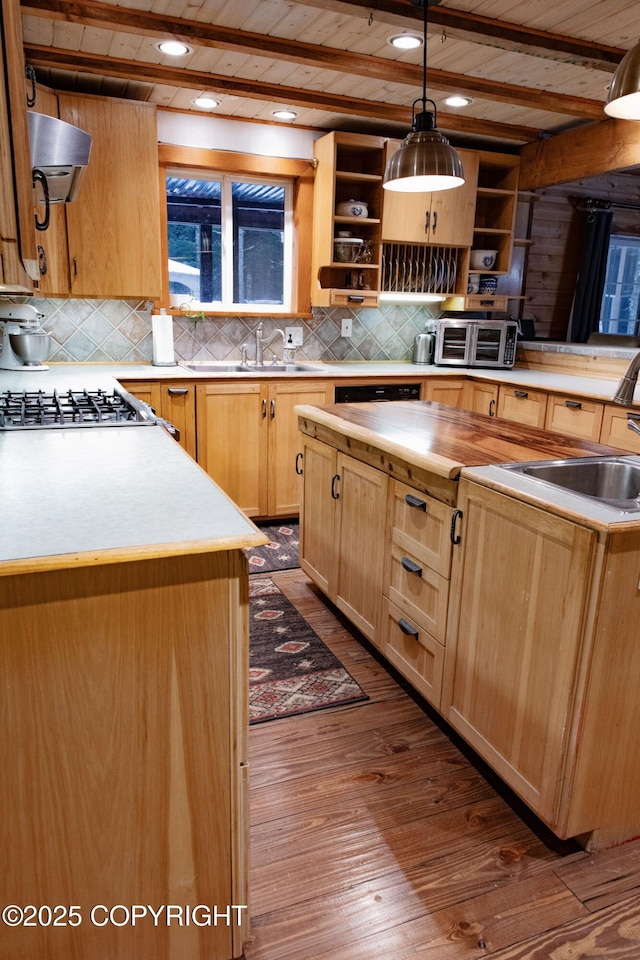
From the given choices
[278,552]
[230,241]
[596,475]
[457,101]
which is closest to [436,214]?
[457,101]

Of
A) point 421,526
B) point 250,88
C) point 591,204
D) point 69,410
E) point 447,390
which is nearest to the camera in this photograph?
point 421,526

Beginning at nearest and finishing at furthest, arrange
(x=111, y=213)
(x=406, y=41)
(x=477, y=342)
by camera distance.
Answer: (x=406, y=41) → (x=111, y=213) → (x=477, y=342)

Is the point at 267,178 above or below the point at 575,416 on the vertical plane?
above

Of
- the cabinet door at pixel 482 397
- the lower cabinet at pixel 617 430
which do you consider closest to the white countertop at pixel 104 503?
the lower cabinet at pixel 617 430

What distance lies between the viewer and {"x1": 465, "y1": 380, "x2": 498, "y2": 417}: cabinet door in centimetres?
439

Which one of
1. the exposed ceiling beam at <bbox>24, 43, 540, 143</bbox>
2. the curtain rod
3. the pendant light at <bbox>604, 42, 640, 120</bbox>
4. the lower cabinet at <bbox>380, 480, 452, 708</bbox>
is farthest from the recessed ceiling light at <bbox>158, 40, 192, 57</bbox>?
the curtain rod

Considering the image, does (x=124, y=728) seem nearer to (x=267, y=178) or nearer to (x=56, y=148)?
(x=56, y=148)

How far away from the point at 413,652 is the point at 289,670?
0.55 m

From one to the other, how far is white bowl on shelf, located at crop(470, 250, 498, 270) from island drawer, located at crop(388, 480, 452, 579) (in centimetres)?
313

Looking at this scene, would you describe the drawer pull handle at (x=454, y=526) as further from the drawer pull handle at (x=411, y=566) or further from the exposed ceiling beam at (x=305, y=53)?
the exposed ceiling beam at (x=305, y=53)

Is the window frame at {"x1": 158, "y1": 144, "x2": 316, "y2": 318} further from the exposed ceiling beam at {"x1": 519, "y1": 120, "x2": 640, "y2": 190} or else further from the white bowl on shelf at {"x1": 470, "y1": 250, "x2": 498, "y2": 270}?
the exposed ceiling beam at {"x1": 519, "y1": 120, "x2": 640, "y2": 190}

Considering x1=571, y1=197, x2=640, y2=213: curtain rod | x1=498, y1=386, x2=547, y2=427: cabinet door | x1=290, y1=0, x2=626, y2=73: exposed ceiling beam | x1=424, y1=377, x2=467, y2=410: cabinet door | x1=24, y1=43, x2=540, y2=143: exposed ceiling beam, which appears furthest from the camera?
x1=571, y1=197, x2=640, y2=213: curtain rod

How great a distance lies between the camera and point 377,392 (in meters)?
4.33

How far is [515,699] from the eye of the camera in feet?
5.70
